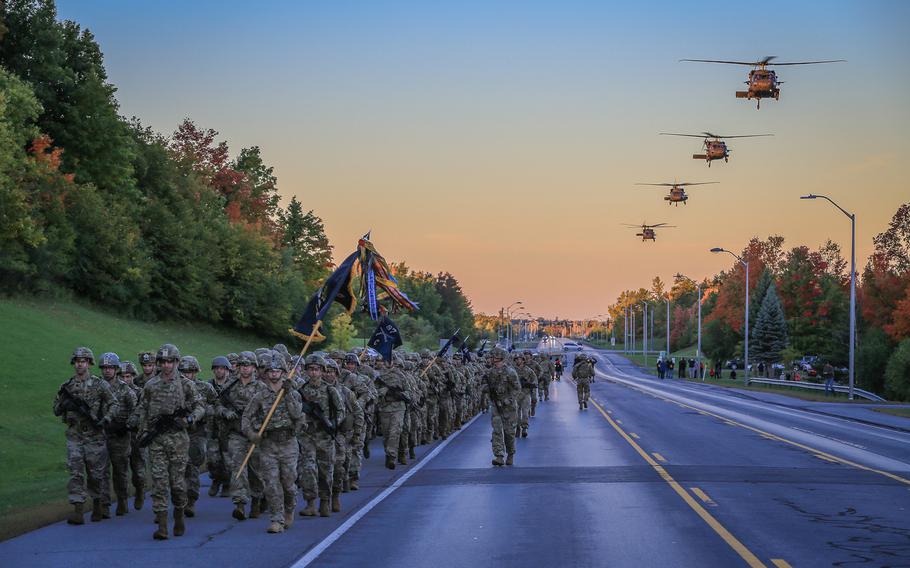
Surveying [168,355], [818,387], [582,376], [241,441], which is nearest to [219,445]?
[241,441]

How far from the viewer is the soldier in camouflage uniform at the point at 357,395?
669 inches

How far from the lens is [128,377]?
15070mm

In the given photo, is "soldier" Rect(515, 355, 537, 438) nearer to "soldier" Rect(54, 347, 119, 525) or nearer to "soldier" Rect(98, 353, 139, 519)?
"soldier" Rect(98, 353, 139, 519)

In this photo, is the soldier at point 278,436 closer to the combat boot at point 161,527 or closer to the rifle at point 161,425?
the rifle at point 161,425

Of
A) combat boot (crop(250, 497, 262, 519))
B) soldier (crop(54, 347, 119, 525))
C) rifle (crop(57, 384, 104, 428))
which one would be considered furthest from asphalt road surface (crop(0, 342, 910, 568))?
rifle (crop(57, 384, 104, 428))

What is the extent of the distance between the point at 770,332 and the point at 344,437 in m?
104

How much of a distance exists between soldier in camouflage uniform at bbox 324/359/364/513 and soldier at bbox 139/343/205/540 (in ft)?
8.01

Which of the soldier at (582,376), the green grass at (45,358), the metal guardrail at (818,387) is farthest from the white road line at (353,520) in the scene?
the metal guardrail at (818,387)

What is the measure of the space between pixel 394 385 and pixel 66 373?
2049 cm

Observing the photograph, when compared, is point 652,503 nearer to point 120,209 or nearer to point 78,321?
point 78,321

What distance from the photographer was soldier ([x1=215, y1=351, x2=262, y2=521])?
14.0m

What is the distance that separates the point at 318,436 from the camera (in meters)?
14.5

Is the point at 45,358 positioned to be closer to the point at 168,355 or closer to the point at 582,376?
the point at 582,376

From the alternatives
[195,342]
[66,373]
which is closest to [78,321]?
[195,342]
